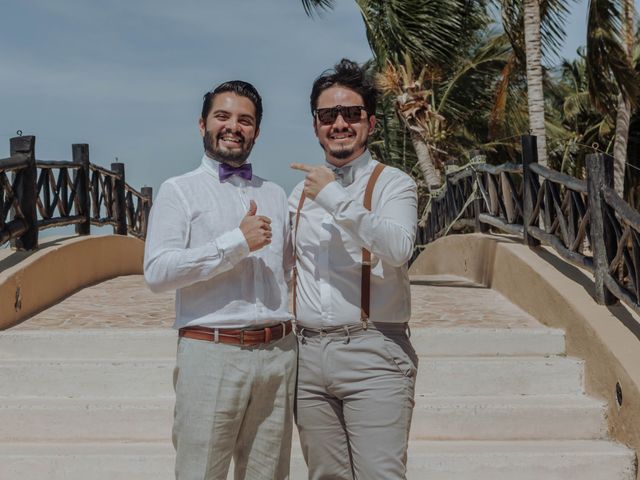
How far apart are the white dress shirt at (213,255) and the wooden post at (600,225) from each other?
360 centimetres

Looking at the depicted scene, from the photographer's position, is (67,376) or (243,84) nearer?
(243,84)

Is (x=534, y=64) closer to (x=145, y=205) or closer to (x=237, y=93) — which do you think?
(x=237, y=93)

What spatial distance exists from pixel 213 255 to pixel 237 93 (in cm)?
66

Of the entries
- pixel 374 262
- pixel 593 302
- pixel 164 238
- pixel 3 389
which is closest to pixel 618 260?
pixel 593 302

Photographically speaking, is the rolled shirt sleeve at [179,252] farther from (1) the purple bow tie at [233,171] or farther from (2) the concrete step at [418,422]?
(2) the concrete step at [418,422]

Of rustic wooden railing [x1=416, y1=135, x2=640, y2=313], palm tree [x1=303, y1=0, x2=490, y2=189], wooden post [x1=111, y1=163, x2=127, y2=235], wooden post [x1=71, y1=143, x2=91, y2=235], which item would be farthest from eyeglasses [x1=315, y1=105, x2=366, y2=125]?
palm tree [x1=303, y1=0, x2=490, y2=189]

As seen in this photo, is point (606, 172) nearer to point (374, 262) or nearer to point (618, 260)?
point (618, 260)

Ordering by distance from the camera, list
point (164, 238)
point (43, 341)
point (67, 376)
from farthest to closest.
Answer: point (43, 341), point (67, 376), point (164, 238)

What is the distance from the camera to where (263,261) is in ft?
10.3

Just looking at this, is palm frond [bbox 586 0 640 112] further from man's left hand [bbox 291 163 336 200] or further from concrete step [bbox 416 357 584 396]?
man's left hand [bbox 291 163 336 200]

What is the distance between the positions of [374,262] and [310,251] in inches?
10.1

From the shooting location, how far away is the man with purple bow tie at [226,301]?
2961 mm

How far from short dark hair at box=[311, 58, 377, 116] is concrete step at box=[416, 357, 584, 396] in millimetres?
2995

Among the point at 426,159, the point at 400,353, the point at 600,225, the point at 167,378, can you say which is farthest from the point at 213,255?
the point at 426,159
